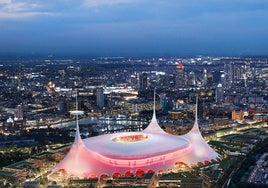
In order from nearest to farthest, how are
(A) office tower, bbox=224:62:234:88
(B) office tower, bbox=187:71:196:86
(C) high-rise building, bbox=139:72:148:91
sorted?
(C) high-rise building, bbox=139:72:148:91, (B) office tower, bbox=187:71:196:86, (A) office tower, bbox=224:62:234:88

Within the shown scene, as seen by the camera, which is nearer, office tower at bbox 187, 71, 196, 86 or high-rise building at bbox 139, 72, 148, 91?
high-rise building at bbox 139, 72, 148, 91

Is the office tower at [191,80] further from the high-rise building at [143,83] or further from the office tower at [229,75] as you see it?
the high-rise building at [143,83]

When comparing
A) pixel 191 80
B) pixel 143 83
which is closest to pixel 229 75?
pixel 191 80

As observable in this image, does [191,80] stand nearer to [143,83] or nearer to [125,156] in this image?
[143,83]

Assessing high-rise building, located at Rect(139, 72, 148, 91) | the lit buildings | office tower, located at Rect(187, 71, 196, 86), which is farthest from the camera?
office tower, located at Rect(187, 71, 196, 86)

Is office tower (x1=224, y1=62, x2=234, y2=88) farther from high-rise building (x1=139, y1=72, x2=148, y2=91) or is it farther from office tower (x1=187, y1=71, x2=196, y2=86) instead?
high-rise building (x1=139, y1=72, x2=148, y2=91)

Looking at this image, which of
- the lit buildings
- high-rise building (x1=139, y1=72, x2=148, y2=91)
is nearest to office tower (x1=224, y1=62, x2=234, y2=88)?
high-rise building (x1=139, y1=72, x2=148, y2=91)

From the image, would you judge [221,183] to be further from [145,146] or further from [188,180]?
[145,146]

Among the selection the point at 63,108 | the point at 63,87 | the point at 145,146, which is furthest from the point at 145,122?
the point at 63,87
